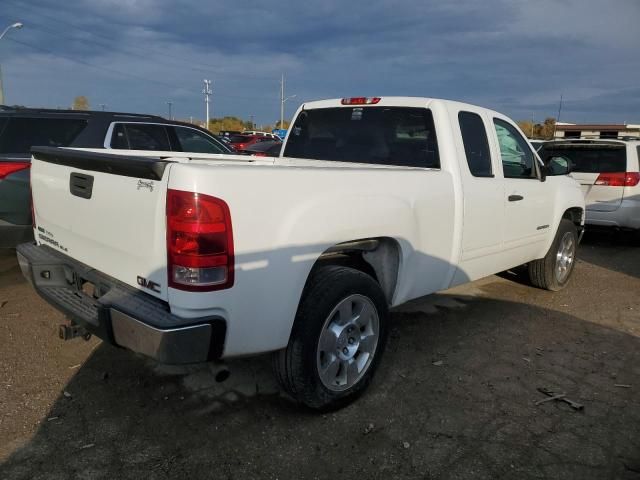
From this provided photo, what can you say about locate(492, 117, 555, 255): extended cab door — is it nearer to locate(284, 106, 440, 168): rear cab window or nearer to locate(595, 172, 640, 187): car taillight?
locate(284, 106, 440, 168): rear cab window

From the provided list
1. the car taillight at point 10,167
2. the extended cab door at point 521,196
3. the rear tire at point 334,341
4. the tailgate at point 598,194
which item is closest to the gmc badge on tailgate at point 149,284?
the rear tire at point 334,341

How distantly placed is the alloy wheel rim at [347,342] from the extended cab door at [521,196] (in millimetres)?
1834

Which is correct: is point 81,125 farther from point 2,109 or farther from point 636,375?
point 636,375

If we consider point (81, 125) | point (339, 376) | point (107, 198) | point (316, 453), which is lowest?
point (316, 453)

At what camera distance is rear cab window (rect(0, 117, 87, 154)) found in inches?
214

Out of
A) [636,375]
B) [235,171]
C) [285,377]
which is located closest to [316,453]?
[285,377]

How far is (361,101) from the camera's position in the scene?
4.38 m

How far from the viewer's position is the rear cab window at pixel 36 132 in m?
A: 5.43

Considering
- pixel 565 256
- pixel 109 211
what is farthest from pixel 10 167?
pixel 565 256

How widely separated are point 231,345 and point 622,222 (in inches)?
300

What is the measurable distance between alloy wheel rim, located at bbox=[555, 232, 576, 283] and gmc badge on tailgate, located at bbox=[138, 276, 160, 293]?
4.64 meters

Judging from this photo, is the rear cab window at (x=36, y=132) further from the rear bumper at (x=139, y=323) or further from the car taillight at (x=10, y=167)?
the rear bumper at (x=139, y=323)

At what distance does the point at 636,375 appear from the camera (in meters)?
3.74

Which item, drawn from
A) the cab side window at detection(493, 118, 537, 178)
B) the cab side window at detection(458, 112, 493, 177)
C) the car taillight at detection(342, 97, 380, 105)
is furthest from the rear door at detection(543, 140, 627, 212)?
the car taillight at detection(342, 97, 380, 105)
